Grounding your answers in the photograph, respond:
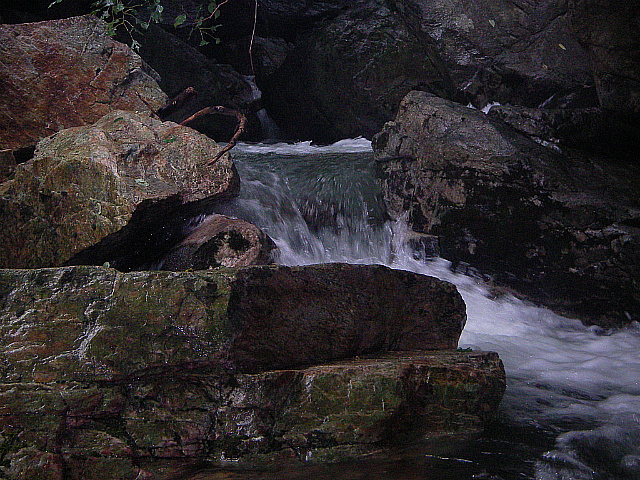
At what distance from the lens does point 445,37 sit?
9.80 metres

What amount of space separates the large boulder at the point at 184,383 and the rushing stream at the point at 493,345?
18 centimetres

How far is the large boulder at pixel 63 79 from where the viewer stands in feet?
17.7

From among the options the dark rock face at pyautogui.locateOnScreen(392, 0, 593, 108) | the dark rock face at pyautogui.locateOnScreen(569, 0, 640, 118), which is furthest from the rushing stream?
the dark rock face at pyautogui.locateOnScreen(569, 0, 640, 118)

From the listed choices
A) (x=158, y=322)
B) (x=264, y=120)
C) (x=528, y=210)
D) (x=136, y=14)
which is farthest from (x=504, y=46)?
(x=158, y=322)

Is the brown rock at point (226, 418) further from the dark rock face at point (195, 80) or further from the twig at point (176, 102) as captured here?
the dark rock face at point (195, 80)

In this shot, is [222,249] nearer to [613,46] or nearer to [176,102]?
[176,102]

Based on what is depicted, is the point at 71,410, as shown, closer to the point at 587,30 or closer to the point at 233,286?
the point at 233,286

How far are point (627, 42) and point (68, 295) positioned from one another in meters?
5.67

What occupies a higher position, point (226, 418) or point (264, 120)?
point (264, 120)

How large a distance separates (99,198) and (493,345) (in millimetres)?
3417

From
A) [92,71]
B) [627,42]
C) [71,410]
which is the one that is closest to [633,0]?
[627,42]

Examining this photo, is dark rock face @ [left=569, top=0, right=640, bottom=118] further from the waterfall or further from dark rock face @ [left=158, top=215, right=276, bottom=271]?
the waterfall

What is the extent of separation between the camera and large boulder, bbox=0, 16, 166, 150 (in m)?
5.41

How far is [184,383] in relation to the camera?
238 cm
